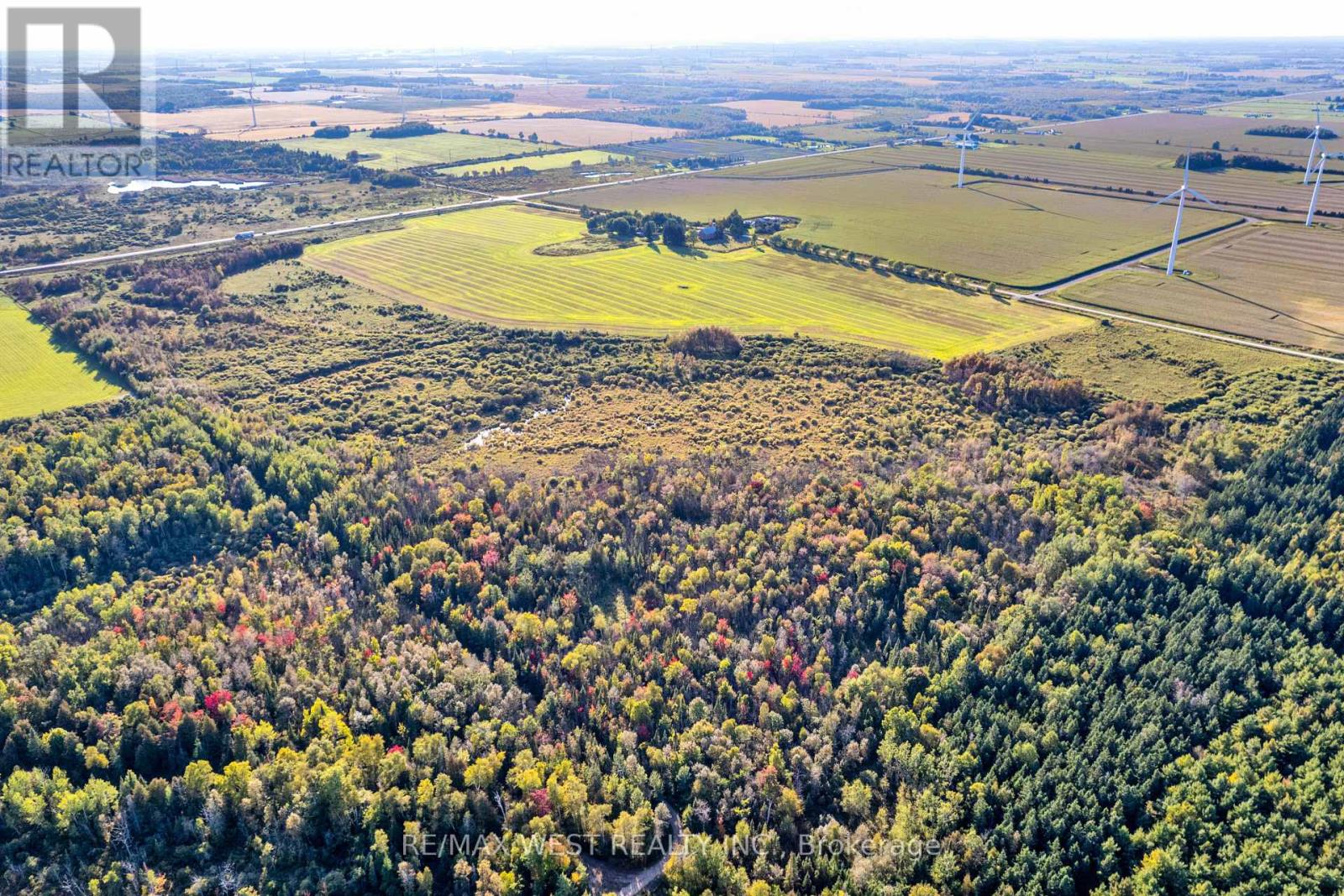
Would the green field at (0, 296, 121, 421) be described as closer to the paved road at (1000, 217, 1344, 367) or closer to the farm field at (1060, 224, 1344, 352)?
the paved road at (1000, 217, 1344, 367)

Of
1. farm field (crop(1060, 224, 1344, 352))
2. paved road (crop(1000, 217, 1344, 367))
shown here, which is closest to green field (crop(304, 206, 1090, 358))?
paved road (crop(1000, 217, 1344, 367))

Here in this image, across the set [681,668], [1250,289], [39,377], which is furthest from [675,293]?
[681,668]

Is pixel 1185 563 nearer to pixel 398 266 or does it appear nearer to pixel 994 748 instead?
pixel 994 748

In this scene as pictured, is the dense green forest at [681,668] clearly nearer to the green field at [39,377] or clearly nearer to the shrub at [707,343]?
the green field at [39,377]

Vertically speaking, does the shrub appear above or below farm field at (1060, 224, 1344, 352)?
below

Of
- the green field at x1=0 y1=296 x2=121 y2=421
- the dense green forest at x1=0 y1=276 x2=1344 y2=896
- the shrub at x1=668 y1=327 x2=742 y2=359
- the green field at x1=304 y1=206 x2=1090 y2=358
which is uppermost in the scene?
the green field at x1=304 y1=206 x2=1090 y2=358

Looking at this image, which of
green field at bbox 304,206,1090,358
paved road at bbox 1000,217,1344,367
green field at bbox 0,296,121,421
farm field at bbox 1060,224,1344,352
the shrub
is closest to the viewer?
green field at bbox 0,296,121,421
